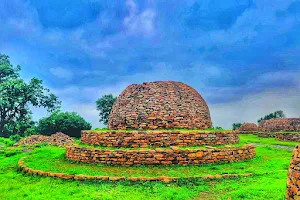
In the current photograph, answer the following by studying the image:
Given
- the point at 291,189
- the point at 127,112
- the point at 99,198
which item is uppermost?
the point at 127,112

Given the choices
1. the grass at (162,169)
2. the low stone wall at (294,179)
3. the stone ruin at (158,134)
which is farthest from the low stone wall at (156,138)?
the low stone wall at (294,179)

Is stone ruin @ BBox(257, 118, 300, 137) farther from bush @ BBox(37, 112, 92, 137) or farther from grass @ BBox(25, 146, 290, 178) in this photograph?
grass @ BBox(25, 146, 290, 178)

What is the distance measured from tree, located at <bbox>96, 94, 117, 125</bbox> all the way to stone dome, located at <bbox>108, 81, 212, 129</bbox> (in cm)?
1864

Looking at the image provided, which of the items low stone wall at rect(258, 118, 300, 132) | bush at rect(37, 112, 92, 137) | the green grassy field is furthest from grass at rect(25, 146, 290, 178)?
low stone wall at rect(258, 118, 300, 132)

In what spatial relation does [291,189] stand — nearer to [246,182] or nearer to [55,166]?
[246,182]

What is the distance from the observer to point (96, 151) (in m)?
9.02

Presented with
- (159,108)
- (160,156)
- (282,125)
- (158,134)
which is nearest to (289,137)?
(282,125)

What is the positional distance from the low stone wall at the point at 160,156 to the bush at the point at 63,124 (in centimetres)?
1589

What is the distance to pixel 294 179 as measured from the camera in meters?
4.02

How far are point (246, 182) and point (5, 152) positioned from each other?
39.2ft

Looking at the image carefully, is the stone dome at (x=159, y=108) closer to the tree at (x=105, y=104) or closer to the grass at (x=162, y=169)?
the grass at (x=162, y=169)

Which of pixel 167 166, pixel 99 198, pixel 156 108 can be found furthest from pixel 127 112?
pixel 99 198

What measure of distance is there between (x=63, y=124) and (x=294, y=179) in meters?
22.6

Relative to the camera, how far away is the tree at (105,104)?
30.9 meters
